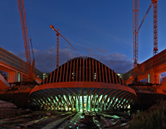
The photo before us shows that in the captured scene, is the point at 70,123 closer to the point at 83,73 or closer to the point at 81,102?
the point at 83,73

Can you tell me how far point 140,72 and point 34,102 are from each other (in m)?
60.3

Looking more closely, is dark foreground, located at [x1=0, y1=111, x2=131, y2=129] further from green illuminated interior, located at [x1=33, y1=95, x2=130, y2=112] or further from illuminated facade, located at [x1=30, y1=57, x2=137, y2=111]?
green illuminated interior, located at [x1=33, y1=95, x2=130, y2=112]

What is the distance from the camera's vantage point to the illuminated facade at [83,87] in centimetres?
2845

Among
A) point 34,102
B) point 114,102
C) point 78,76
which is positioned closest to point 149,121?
point 78,76

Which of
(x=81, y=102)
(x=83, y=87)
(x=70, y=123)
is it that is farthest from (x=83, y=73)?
(x=70, y=123)

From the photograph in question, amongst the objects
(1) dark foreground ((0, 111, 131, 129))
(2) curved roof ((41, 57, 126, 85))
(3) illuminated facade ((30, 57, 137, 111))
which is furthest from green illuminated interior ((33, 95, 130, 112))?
(1) dark foreground ((0, 111, 131, 129))

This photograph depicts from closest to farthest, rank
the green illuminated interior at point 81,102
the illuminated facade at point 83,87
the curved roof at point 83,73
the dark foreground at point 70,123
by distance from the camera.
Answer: the dark foreground at point 70,123
the illuminated facade at point 83,87
the curved roof at point 83,73
the green illuminated interior at point 81,102

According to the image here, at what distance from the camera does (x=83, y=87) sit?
1091 inches

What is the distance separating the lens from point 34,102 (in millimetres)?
40188

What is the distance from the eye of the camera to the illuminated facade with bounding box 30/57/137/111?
93.4ft

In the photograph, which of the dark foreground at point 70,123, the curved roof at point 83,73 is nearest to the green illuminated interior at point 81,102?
the curved roof at point 83,73

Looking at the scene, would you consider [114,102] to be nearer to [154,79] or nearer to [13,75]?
[154,79]

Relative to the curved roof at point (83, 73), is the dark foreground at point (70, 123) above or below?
below

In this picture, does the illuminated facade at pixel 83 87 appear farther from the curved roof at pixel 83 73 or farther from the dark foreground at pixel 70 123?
the dark foreground at pixel 70 123
